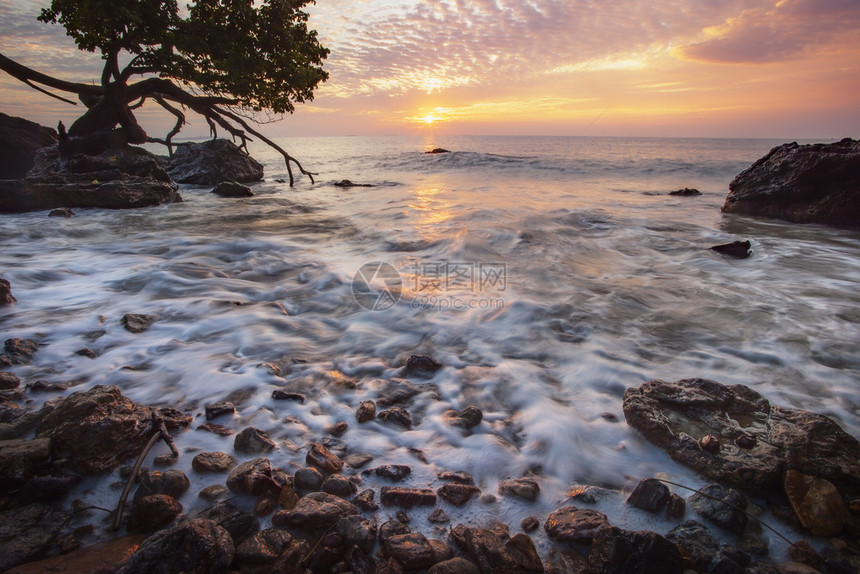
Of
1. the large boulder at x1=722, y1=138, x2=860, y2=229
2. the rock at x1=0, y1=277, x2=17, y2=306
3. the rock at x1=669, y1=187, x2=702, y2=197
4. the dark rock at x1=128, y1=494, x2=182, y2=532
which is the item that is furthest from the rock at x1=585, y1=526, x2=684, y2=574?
the rock at x1=669, y1=187, x2=702, y2=197

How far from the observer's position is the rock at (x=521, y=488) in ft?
7.24

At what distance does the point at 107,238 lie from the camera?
7887 millimetres

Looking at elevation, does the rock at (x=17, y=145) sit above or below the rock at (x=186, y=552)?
above

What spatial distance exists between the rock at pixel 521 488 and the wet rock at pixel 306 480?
3.30 ft

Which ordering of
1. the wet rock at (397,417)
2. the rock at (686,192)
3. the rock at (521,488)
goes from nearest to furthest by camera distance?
the rock at (521,488)
the wet rock at (397,417)
the rock at (686,192)

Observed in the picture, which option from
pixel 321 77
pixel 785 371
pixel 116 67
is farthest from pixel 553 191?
pixel 116 67

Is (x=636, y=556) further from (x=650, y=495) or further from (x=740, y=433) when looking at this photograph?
(x=740, y=433)

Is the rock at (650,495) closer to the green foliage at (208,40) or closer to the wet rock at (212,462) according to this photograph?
the wet rock at (212,462)

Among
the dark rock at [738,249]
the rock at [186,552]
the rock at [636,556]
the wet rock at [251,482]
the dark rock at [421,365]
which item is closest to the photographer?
the rock at [186,552]

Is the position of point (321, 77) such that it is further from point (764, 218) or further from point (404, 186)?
point (764, 218)

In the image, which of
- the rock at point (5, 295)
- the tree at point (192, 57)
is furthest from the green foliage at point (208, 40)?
the rock at point (5, 295)

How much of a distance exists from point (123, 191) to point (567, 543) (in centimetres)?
1297

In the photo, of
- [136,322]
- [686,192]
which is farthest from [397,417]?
[686,192]

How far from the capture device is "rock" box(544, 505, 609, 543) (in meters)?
1.92
